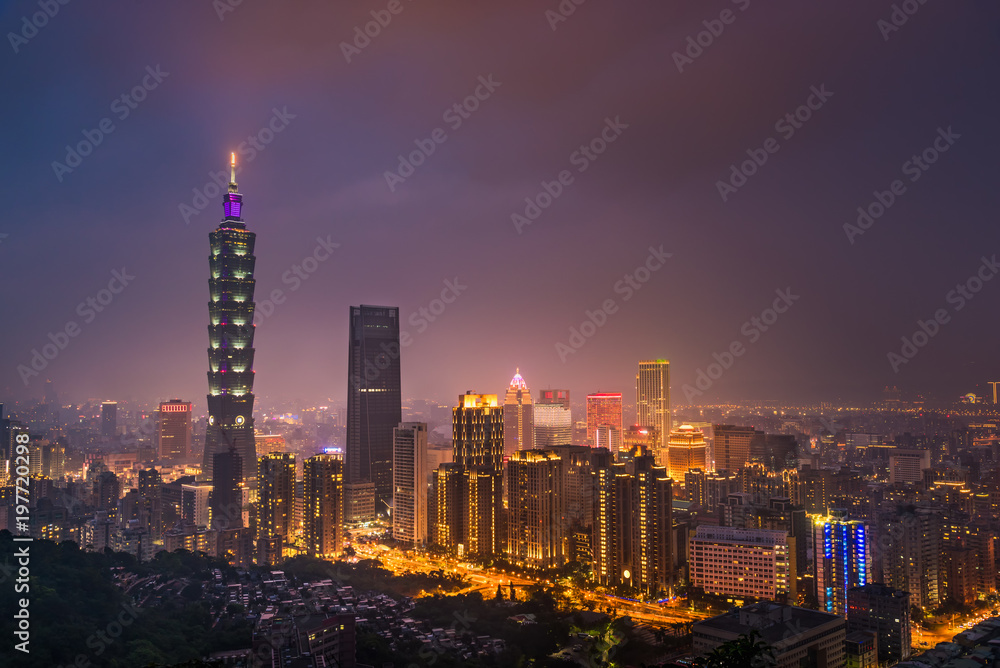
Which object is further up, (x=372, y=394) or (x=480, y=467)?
(x=372, y=394)

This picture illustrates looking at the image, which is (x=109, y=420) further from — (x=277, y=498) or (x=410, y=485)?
(x=410, y=485)

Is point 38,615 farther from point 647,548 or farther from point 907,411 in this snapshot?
point 907,411

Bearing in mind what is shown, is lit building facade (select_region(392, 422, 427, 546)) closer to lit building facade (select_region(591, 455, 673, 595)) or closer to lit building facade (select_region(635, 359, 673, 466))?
lit building facade (select_region(591, 455, 673, 595))

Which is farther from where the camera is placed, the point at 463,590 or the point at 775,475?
the point at 775,475

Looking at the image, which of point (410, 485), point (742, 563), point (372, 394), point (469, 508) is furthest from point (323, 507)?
point (742, 563)

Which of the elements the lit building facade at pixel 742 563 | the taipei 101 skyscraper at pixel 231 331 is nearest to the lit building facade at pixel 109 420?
the taipei 101 skyscraper at pixel 231 331

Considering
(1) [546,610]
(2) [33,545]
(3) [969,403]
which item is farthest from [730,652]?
(3) [969,403]
